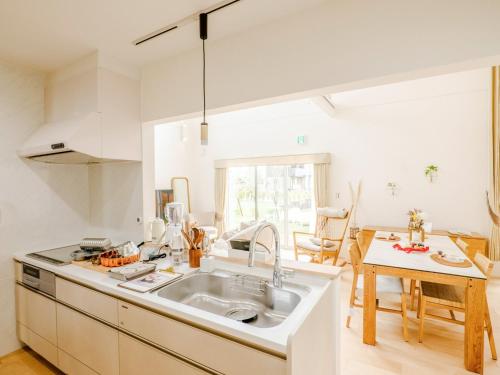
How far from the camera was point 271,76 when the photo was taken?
168 centimetres

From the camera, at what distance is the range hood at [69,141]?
1.84 meters

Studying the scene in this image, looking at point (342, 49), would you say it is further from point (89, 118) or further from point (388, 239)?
point (388, 239)

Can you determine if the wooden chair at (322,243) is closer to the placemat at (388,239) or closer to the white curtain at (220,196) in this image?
the placemat at (388,239)

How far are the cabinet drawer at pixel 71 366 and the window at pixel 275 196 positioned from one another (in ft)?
13.8

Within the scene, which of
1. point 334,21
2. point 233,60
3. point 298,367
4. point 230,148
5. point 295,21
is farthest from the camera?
point 230,148

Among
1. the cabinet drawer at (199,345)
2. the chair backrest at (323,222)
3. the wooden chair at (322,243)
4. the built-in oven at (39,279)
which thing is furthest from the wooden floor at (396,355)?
the chair backrest at (323,222)

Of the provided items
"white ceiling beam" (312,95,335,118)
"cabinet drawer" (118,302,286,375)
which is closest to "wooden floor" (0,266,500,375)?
"cabinet drawer" (118,302,286,375)

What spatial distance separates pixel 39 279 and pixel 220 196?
4.30 meters

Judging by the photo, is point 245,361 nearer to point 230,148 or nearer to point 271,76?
point 271,76

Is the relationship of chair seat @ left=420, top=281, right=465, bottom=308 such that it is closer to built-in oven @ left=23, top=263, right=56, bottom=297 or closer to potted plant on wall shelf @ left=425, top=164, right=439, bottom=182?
potted plant on wall shelf @ left=425, top=164, right=439, bottom=182

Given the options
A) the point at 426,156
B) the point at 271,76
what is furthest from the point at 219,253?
the point at 426,156

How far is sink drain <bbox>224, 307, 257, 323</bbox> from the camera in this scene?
1.39 m

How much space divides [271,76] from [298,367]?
1551mm

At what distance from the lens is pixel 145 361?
4.24 feet
